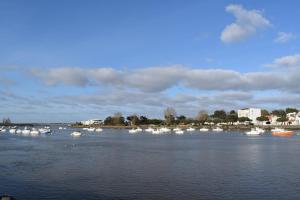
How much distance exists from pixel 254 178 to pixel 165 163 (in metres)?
11.4

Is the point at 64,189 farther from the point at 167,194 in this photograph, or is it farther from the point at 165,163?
the point at 165,163

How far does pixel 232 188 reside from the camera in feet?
83.7

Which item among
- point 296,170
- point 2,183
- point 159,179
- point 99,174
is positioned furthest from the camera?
point 296,170

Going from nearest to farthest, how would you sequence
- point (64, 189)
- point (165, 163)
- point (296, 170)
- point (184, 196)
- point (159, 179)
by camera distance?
point (184, 196), point (64, 189), point (159, 179), point (296, 170), point (165, 163)

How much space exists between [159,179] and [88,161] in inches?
540

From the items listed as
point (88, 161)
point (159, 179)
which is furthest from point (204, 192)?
point (88, 161)

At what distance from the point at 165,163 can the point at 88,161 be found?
7.88 metres

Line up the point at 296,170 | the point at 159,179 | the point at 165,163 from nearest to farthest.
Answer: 1. the point at 159,179
2. the point at 296,170
3. the point at 165,163

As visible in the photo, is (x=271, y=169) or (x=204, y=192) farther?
(x=271, y=169)

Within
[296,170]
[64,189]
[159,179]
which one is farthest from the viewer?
[296,170]

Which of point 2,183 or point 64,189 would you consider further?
point 2,183

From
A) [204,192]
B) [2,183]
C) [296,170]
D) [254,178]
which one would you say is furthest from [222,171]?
[2,183]

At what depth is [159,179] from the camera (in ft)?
95.1

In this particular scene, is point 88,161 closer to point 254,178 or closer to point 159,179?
point 159,179
